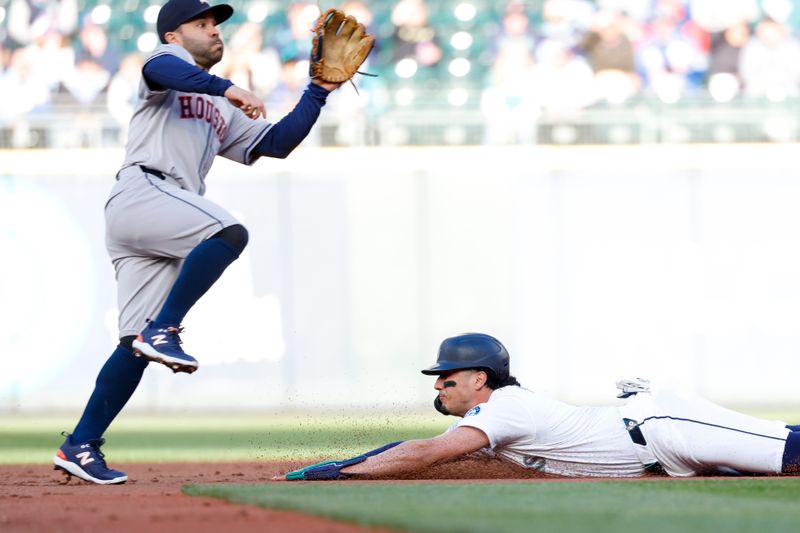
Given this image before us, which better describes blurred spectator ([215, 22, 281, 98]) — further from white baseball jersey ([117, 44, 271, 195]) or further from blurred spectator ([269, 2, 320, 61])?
white baseball jersey ([117, 44, 271, 195])

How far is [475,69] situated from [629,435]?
32.2 feet

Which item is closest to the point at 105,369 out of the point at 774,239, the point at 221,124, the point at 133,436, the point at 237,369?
the point at 221,124

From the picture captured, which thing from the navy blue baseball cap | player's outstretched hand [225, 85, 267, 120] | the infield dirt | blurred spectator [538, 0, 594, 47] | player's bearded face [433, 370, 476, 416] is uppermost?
blurred spectator [538, 0, 594, 47]

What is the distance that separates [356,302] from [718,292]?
12.8 ft

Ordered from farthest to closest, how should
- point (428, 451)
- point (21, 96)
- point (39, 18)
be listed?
point (39, 18) → point (21, 96) → point (428, 451)

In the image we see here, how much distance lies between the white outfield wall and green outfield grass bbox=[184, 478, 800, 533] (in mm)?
8841

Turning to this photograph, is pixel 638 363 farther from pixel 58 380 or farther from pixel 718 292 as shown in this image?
pixel 58 380

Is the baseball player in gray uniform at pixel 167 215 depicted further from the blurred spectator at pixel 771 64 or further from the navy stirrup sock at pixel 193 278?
the blurred spectator at pixel 771 64

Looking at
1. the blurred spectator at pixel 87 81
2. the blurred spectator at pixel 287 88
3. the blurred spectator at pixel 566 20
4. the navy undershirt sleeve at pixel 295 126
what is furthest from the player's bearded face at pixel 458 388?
the blurred spectator at pixel 566 20

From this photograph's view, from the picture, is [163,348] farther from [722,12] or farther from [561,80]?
[722,12]

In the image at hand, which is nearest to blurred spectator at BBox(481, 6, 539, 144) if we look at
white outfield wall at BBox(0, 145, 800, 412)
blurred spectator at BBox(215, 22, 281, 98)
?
white outfield wall at BBox(0, 145, 800, 412)

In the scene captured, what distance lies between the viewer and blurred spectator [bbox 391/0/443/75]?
47.3ft

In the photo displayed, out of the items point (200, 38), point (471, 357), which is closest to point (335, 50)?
point (200, 38)

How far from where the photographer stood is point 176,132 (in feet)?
16.5
